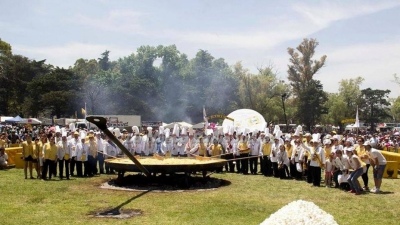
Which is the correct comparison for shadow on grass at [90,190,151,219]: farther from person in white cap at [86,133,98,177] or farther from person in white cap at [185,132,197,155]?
person in white cap at [185,132,197,155]

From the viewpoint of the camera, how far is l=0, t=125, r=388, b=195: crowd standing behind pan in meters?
14.0

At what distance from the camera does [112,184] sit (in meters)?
15.6

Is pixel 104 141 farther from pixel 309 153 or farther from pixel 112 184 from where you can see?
pixel 309 153

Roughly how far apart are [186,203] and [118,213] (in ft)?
6.89

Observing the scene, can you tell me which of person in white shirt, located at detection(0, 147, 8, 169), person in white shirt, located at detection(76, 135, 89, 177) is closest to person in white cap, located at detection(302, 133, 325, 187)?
person in white shirt, located at detection(76, 135, 89, 177)

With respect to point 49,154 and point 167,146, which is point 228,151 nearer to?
point 167,146

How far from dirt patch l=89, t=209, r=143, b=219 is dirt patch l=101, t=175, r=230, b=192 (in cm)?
340

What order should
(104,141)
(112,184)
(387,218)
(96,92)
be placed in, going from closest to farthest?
(387,218) → (112,184) → (104,141) → (96,92)

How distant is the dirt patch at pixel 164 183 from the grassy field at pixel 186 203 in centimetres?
61

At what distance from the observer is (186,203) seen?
39.3 ft

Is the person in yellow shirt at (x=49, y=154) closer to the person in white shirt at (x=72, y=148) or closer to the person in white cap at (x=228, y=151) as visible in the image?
the person in white shirt at (x=72, y=148)

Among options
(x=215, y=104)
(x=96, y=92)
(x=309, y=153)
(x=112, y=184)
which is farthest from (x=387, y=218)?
(x=96, y=92)

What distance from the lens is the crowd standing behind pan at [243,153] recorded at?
46.1ft

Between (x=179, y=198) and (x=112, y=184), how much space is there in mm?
3769
